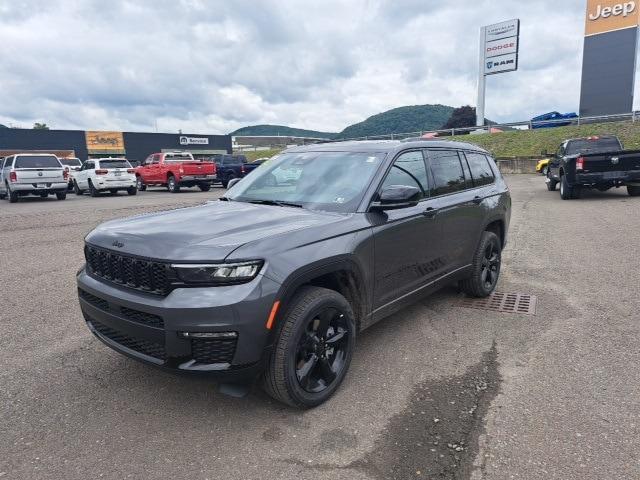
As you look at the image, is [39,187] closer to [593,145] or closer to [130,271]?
[130,271]

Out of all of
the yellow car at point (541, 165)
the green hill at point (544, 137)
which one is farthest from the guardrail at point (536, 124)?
Answer: the yellow car at point (541, 165)

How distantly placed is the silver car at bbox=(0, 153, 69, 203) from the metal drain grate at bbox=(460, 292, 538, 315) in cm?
1771

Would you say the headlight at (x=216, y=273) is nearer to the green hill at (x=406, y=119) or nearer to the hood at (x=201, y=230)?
the hood at (x=201, y=230)

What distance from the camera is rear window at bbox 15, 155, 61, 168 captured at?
17.5 m

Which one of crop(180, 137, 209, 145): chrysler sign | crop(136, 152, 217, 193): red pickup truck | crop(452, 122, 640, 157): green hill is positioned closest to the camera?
crop(136, 152, 217, 193): red pickup truck

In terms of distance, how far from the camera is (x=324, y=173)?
12.7ft

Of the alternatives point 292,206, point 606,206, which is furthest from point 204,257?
point 606,206

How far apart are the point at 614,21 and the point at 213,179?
36257 millimetres

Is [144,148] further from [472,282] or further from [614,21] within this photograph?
Result: [472,282]

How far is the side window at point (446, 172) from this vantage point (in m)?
4.36

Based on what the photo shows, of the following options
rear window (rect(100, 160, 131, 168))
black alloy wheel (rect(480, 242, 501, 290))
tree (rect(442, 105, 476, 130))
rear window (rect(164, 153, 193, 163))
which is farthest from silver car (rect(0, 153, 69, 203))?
tree (rect(442, 105, 476, 130))

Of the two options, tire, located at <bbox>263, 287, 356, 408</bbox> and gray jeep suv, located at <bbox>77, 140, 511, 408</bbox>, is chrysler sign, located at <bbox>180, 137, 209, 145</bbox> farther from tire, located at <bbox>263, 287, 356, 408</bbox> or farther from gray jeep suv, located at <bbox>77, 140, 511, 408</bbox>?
tire, located at <bbox>263, 287, 356, 408</bbox>

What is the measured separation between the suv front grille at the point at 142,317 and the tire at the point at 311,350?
0.68 meters

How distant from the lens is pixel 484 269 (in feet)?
16.8
